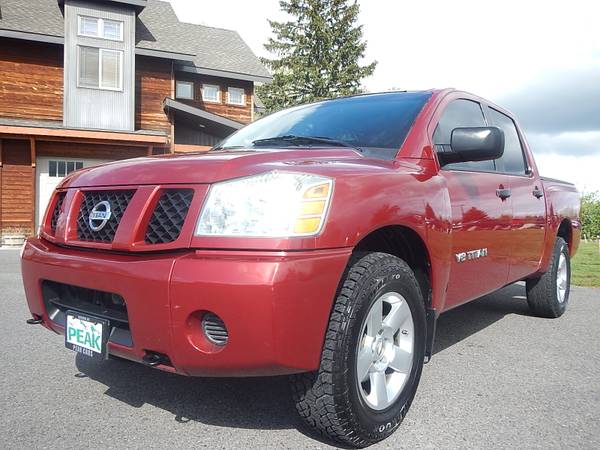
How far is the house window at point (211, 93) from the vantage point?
1878 cm

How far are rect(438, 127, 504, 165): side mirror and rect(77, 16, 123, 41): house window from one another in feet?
49.7

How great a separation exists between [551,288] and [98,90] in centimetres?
A: 1422

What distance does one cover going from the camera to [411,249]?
2662 millimetres

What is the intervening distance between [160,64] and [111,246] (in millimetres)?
16247

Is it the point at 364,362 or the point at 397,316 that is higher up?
the point at 397,316

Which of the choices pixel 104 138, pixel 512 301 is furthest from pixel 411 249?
pixel 104 138

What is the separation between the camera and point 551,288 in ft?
15.4

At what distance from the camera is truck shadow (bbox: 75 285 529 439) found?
8.23 feet

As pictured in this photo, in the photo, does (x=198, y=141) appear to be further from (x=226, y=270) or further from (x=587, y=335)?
(x=226, y=270)

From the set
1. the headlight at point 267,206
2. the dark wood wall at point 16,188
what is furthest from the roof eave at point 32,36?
the headlight at point 267,206

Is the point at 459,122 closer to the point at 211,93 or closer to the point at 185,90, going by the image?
the point at 185,90

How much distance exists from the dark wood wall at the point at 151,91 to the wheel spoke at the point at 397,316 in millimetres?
15527

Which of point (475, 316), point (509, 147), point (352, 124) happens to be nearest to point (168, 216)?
point (352, 124)

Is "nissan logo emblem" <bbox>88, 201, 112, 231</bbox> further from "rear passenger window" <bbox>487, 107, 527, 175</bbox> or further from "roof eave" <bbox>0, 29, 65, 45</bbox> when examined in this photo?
"roof eave" <bbox>0, 29, 65, 45</bbox>
